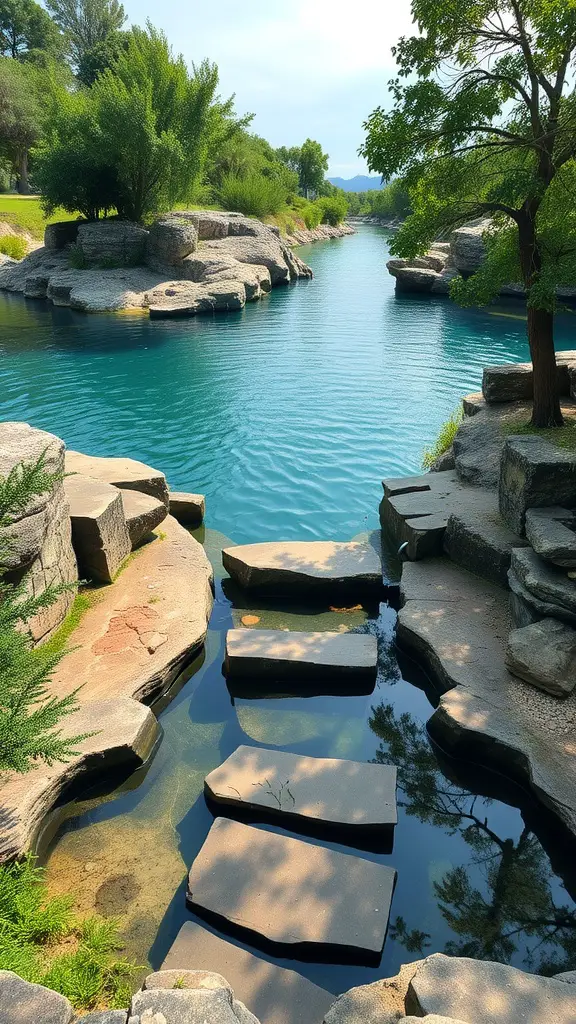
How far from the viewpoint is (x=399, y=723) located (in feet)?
17.8

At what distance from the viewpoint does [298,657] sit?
19.0 feet

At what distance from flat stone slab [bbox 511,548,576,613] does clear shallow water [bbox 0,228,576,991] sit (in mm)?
1395

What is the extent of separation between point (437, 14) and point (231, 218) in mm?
22319

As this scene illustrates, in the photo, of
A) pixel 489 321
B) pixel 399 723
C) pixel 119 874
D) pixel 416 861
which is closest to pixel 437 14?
pixel 399 723

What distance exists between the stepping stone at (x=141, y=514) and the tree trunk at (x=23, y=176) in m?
43.9

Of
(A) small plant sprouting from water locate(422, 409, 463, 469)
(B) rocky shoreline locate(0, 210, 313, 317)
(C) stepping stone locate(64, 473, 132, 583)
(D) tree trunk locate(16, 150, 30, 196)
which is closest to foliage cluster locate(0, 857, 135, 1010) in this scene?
(C) stepping stone locate(64, 473, 132, 583)

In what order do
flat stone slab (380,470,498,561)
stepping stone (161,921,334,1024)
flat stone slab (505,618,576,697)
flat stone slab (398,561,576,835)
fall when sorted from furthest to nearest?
1. flat stone slab (380,470,498,561)
2. flat stone slab (505,618,576,697)
3. flat stone slab (398,561,576,835)
4. stepping stone (161,921,334,1024)

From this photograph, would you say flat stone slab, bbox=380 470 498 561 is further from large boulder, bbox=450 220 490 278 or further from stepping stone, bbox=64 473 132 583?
large boulder, bbox=450 220 490 278

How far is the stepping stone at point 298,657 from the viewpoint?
18.9ft

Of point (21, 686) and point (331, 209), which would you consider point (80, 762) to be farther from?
point (331, 209)

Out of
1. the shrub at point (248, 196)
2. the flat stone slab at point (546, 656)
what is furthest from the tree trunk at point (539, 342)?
the shrub at point (248, 196)

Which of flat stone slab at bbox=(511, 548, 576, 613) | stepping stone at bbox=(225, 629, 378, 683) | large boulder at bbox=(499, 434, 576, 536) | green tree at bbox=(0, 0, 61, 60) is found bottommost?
stepping stone at bbox=(225, 629, 378, 683)

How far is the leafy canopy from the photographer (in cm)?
693

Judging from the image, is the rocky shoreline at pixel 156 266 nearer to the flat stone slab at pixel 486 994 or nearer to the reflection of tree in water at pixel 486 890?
the reflection of tree in water at pixel 486 890
